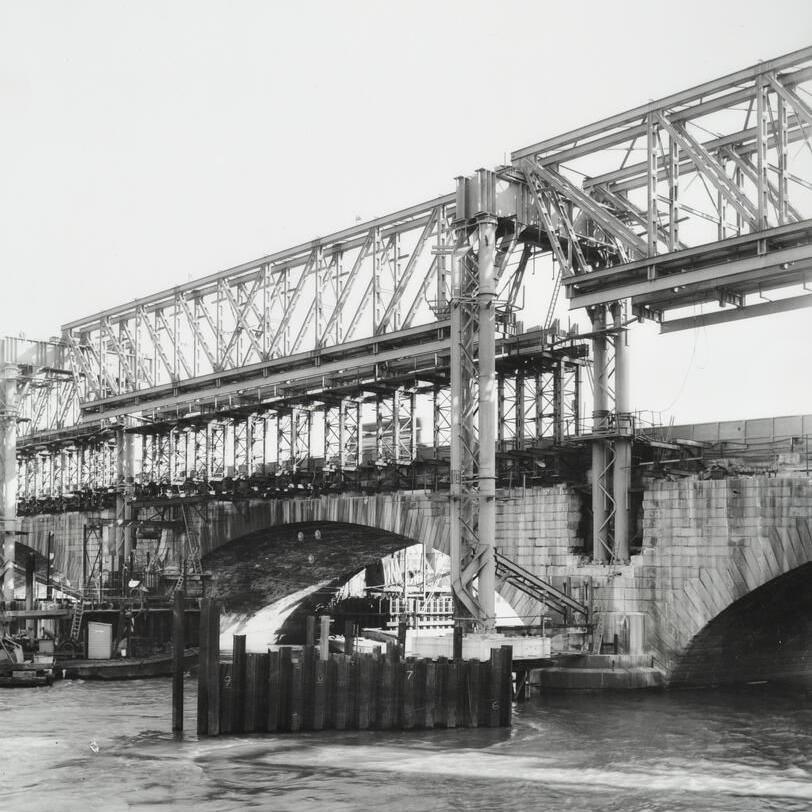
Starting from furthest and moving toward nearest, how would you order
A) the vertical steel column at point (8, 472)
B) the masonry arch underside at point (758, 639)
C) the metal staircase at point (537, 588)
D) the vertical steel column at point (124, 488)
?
1. the vertical steel column at point (124, 488)
2. the vertical steel column at point (8, 472)
3. the metal staircase at point (537, 588)
4. the masonry arch underside at point (758, 639)

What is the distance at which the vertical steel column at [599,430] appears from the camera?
46.8 metres

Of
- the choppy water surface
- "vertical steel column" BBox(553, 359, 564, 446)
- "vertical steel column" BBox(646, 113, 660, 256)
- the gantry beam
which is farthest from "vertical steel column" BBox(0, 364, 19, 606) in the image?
"vertical steel column" BBox(646, 113, 660, 256)

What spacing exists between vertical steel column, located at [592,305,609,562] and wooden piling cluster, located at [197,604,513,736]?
1020 cm

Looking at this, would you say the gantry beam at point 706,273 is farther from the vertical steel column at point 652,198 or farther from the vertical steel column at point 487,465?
the vertical steel column at point 487,465

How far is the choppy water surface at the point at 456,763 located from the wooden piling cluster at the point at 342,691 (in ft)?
2.13

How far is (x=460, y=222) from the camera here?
156 ft

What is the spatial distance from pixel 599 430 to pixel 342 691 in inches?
619

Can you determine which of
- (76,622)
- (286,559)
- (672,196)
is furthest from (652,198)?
(286,559)

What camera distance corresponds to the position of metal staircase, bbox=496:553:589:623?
4559 cm

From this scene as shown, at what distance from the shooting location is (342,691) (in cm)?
3659

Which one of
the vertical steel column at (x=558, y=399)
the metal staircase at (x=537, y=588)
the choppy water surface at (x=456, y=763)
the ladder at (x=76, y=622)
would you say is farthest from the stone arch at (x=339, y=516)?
the choppy water surface at (x=456, y=763)

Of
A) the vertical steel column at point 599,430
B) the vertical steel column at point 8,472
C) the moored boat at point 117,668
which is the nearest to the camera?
the vertical steel column at point 599,430

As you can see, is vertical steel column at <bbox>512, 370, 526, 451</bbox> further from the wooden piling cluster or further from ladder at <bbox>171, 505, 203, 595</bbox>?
ladder at <bbox>171, 505, 203, 595</bbox>

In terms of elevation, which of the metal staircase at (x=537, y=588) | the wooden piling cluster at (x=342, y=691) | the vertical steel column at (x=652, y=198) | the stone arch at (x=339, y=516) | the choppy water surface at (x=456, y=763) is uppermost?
the vertical steel column at (x=652, y=198)
